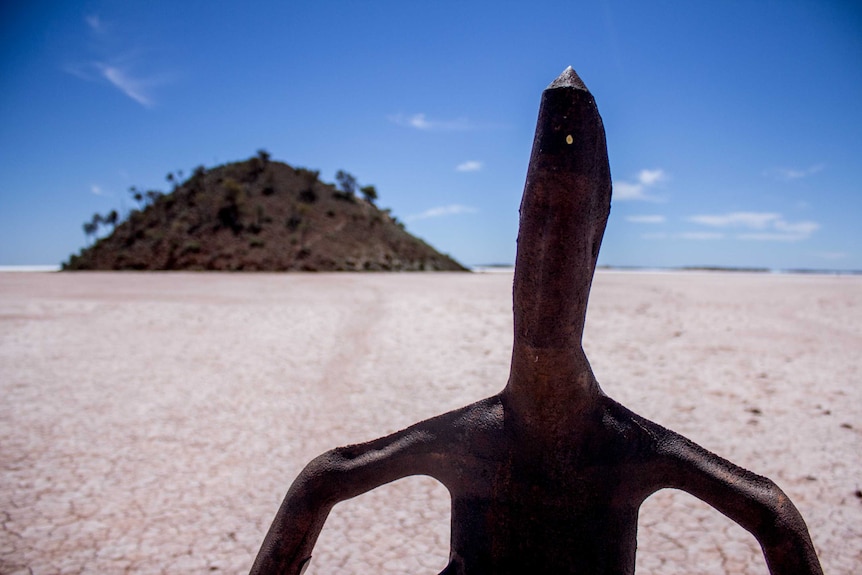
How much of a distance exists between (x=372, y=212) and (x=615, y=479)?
172 ft

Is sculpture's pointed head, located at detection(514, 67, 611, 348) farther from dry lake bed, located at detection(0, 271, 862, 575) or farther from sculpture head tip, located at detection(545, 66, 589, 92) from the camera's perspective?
dry lake bed, located at detection(0, 271, 862, 575)

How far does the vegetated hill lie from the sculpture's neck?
1523 inches

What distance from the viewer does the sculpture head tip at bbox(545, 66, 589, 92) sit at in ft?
5.48

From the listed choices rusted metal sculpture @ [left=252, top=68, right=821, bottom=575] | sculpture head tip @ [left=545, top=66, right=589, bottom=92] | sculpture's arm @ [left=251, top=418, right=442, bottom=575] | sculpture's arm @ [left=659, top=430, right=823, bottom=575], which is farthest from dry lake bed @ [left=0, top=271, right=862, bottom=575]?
sculpture head tip @ [left=545, top=66, right=589, bottom=92]

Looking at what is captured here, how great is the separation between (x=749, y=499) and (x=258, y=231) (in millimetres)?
45270

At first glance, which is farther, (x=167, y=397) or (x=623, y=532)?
(x=167, y=397)

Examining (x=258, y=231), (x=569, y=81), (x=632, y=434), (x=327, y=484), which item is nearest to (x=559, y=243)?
(x=569, y=81)

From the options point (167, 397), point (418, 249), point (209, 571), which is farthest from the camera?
point (418, 249)

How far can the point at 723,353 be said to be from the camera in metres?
10.8

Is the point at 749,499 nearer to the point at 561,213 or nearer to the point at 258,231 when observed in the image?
the point at 561,213

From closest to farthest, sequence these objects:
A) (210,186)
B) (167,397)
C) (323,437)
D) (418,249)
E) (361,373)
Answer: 1. (323,437)
2. (167,397)
3. (361,373)
4. (418,249)
5. (210,186)

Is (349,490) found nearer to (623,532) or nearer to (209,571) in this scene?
(623,532)

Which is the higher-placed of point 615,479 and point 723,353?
point 615,479

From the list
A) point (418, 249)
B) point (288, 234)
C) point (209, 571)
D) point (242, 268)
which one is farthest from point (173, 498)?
point (418, 249)
